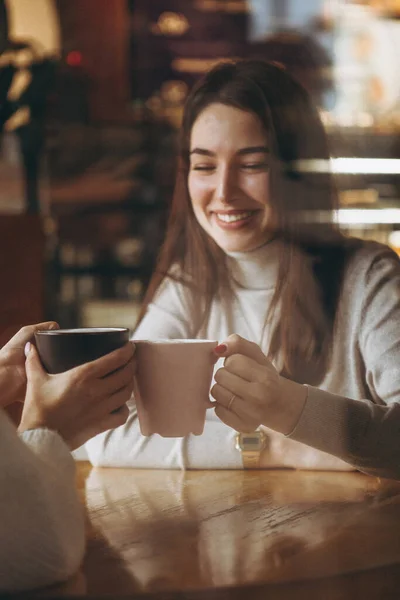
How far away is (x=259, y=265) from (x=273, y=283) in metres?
0.03

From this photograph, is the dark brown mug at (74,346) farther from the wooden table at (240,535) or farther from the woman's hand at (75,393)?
the wooden table at (240,535)

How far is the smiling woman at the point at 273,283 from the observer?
0.97 meters

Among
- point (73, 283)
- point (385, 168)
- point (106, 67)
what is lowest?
point (73, 283)

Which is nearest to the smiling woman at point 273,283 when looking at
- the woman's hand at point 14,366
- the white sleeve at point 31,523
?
the woman's hand at point 14,366

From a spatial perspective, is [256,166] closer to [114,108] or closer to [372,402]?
[372,402]

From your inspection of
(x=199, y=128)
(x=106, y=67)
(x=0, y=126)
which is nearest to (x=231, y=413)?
(x=199, y=128)

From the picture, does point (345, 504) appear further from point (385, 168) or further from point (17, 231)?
point (17, 231)

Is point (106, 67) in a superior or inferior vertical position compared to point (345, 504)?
superior

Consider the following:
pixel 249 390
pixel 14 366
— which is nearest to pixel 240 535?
pixel 249 390

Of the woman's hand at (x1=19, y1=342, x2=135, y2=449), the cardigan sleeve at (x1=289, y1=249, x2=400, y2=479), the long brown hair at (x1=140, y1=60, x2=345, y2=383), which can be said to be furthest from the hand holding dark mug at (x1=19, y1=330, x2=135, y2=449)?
the long brown hair at (x1=140, y1=60, x2=345, y2=383)

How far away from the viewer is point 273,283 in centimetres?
111

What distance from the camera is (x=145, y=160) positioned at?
3.43 meters

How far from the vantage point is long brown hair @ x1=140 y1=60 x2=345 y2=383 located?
3.56 ft

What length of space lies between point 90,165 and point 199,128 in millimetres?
2431
